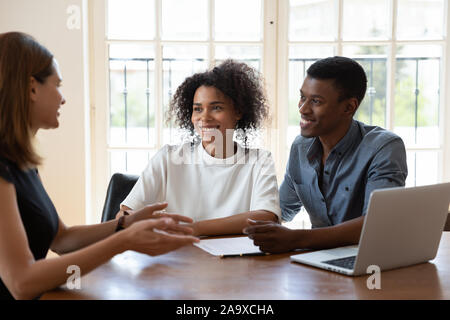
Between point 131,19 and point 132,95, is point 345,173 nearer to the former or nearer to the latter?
point 132,95

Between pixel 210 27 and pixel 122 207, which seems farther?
pixel 210 27

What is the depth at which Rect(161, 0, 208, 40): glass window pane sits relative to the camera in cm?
317

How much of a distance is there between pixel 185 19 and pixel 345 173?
162cm

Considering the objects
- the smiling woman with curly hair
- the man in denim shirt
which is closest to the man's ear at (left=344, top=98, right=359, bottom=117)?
the man in denim shirt

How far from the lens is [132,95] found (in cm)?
325

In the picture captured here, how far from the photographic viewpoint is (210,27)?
316cm

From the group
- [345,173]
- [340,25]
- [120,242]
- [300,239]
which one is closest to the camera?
[120,242]

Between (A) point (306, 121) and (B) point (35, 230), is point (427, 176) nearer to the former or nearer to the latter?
(A) point (306, 121)

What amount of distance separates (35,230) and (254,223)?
600mm

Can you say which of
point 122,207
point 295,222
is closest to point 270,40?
point 295,222

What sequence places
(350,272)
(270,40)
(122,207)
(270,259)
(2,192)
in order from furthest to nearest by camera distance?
(270,40), (122,207), (270,259), (350,272), (2,192)

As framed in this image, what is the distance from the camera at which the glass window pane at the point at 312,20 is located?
124 inches

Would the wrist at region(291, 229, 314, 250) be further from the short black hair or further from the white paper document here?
the short black hair

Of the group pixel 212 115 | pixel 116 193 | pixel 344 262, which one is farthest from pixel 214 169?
pixel 344 262
